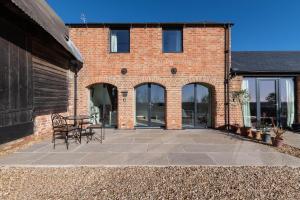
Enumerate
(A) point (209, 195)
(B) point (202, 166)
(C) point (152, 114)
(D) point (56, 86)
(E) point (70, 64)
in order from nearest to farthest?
(A) point (209, 195)
(B) point (202, 166)
(D) point (56, 86)
(E) point (70, 64)
(C) point (152, 114)

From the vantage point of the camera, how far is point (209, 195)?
147 inches

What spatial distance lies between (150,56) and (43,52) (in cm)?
475

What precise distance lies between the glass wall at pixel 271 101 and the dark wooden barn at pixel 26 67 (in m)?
8.34

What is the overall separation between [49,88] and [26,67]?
6.44 feet

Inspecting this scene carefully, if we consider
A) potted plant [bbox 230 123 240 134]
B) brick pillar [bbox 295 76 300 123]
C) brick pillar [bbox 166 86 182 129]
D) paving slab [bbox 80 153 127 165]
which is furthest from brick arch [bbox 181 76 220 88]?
paving slab [bbox 80 153 127 165]

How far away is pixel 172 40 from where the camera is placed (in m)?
11.6

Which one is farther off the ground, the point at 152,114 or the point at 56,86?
the point at 56,86

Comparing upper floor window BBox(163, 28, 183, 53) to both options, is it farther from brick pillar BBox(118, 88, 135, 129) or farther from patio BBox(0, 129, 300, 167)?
patio BBox(0, 129, 300, 167)

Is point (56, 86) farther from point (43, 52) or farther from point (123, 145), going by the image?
point (123, 145)

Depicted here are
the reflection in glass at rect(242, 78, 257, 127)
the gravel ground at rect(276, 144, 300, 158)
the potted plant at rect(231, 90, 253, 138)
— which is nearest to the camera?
the gravel ground at rect(276, 144, 300, 158)

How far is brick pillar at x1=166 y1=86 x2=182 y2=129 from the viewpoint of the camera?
446 inches

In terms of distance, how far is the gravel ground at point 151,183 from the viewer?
376cm

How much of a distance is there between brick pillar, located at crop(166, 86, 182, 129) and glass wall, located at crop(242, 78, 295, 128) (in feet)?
10.5

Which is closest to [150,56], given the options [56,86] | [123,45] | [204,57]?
[123,45]
